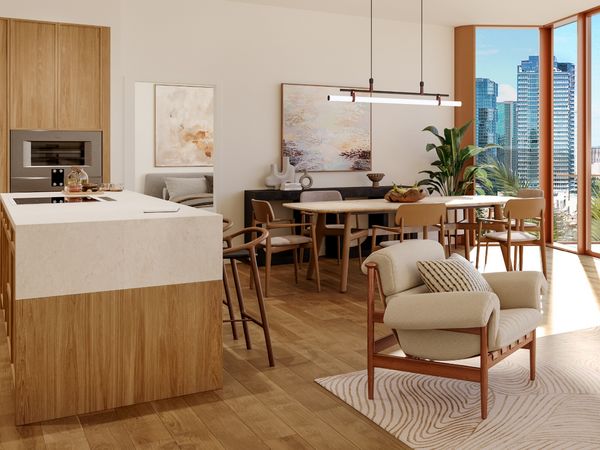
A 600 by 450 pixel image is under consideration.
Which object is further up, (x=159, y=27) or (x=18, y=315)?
(x=159, y=27)

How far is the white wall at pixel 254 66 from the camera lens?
7.14 meters

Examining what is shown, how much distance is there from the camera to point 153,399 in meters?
3.30

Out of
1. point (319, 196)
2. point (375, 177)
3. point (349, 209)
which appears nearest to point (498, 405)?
point (349, 209)

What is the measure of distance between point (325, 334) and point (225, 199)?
3.50m

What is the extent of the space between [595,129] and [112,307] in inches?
267

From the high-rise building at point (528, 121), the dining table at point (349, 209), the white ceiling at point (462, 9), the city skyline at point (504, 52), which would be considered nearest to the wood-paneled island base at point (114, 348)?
the dining table at point (349, 209)

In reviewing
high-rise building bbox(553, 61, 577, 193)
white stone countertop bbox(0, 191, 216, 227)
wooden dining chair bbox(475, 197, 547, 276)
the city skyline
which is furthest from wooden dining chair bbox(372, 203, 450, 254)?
the city skyline

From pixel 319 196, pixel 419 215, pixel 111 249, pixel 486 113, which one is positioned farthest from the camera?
pixel 486 113

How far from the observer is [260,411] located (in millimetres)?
3174

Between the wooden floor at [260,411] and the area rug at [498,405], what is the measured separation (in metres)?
0.12

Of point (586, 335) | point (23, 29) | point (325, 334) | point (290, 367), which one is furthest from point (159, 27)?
point (586, 335)

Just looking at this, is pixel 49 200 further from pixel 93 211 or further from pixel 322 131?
→ pixel 322 131

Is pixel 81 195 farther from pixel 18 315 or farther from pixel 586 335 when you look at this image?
pixel 586 335

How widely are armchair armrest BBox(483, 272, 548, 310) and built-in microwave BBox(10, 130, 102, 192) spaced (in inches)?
162
